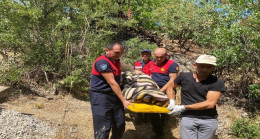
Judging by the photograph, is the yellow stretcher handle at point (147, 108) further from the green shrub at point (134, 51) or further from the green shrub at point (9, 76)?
the green shrub at point (134, 51)

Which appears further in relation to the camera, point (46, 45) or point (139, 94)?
point (46, 45)

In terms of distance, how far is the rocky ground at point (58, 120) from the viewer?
3.80m

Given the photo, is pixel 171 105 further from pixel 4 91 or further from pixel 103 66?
pixel 4 91

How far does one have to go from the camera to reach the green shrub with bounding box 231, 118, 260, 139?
496 cm

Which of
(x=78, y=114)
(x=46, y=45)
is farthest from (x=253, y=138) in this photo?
(x=46, y=45)

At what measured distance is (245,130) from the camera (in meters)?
5.14

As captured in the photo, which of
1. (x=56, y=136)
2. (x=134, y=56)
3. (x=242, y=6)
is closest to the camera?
(x=56, y=136)

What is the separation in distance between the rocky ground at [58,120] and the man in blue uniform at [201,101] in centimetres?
199

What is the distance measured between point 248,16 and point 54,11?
6.35 meters

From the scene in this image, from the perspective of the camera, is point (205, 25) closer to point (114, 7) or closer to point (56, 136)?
point (114, 7)

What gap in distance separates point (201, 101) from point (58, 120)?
3.15 metres

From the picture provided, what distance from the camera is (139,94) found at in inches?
125

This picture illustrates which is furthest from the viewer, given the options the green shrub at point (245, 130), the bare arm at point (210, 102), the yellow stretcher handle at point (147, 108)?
the green shrub at point (245, 130)

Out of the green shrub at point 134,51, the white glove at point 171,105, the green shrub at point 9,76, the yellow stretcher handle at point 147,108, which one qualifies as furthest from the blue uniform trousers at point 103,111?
the green shrub at point 134,51
